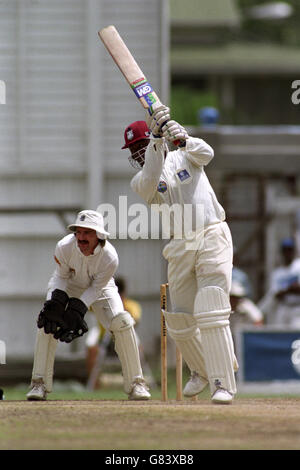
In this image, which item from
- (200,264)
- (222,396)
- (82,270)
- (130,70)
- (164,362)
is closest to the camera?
(222,396)

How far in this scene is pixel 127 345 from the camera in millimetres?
7840

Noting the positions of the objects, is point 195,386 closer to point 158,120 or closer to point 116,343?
point 116,343

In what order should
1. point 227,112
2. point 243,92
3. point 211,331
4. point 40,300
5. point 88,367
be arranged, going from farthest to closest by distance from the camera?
1. point 243,92
2. point 227,112
3. point 40,300
4. point 88,367
5. point 211,331

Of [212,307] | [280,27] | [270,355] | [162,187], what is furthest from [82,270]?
[280,27]

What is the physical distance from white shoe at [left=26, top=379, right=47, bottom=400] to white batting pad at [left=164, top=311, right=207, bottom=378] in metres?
0.98

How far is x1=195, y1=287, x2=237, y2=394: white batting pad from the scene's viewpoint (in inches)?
266

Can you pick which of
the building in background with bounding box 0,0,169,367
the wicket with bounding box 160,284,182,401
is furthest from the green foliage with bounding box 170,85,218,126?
the wicket with bounding box 160,284,182,401

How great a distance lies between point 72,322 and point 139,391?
0.73 meters

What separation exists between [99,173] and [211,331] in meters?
6.48

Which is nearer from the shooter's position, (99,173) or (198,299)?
(198,299)

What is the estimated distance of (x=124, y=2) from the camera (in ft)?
43.6
